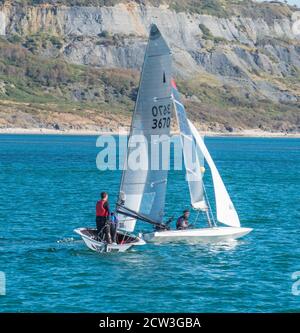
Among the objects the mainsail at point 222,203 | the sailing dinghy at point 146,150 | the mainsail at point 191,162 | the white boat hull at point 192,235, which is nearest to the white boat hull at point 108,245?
the sailing dinghy at point 146,150

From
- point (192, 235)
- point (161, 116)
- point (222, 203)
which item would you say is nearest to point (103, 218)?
point (161, 116)

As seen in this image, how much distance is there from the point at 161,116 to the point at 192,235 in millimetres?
5716

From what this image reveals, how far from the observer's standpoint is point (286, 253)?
122 feet

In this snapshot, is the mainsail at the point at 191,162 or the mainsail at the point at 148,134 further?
the mainsail at the point at 191,162

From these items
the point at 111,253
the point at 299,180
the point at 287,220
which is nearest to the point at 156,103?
the point at 111,253

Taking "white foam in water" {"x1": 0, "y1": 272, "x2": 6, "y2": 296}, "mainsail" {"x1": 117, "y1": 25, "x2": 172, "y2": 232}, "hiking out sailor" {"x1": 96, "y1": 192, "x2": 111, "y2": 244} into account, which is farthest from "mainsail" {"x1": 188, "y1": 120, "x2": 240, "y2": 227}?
"white foam in water" {"x1": 0, "y1": 272, "x2": 6, "y2": 296}

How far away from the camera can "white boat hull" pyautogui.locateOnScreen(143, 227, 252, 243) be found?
125 feet

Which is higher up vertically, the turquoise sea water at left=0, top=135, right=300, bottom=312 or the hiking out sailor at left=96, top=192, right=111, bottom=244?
the hiking out sailor at left=96, top=192, right=111, bottom=244

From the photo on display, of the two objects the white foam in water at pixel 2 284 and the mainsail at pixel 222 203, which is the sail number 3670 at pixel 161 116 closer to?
the mainsail at pixel 222 203

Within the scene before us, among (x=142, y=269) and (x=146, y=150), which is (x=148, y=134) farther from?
(x=142, y=269)

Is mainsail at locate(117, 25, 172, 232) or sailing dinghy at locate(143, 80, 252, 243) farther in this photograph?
sailing dinghy at locate(143, 80, 252, 243)

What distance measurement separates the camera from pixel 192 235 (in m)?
38.5

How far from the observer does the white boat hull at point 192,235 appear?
38.0 m

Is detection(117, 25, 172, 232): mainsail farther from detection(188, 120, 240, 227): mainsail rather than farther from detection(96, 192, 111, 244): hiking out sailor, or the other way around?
detection(188, 120, 240, 227): mainsail
